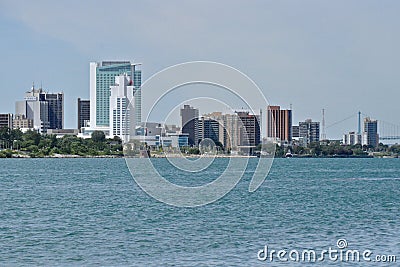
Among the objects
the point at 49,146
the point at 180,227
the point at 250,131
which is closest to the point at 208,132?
the point at 250,131

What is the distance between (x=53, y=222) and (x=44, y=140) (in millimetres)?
144445

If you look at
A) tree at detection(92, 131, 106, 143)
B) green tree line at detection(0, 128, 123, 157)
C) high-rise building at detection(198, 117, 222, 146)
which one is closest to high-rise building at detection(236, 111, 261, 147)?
high-rise building at detection(198, 117, 222, 146)

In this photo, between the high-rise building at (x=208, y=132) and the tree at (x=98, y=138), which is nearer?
the high-rise building at (x=208, y=132)

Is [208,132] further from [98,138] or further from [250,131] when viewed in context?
[98,138]

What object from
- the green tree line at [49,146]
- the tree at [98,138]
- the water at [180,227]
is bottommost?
the water at [180,227]

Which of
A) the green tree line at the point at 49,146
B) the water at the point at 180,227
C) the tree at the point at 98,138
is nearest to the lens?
the water at the point at 180,227

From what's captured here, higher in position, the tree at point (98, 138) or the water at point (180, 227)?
the tree at point (98, 138)

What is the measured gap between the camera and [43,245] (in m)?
26.5

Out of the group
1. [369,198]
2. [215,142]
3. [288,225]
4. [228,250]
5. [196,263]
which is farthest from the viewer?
[215,142]

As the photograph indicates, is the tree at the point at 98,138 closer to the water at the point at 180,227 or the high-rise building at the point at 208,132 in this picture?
the high-rise building at the point at 208,132

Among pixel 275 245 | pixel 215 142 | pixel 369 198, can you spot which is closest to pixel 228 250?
pixel 275 245

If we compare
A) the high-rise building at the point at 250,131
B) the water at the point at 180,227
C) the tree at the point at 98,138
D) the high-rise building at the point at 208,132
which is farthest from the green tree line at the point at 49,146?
the water at the point at 180,227

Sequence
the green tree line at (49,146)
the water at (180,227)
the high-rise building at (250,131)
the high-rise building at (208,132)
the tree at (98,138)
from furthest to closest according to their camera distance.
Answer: the tree at (98,138) < the green tree line at (49,146) < the high-rise building at (208,132) < the high-rise building at (250,131) < the water at (180,227)

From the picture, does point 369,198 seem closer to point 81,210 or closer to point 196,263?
point 81,210
